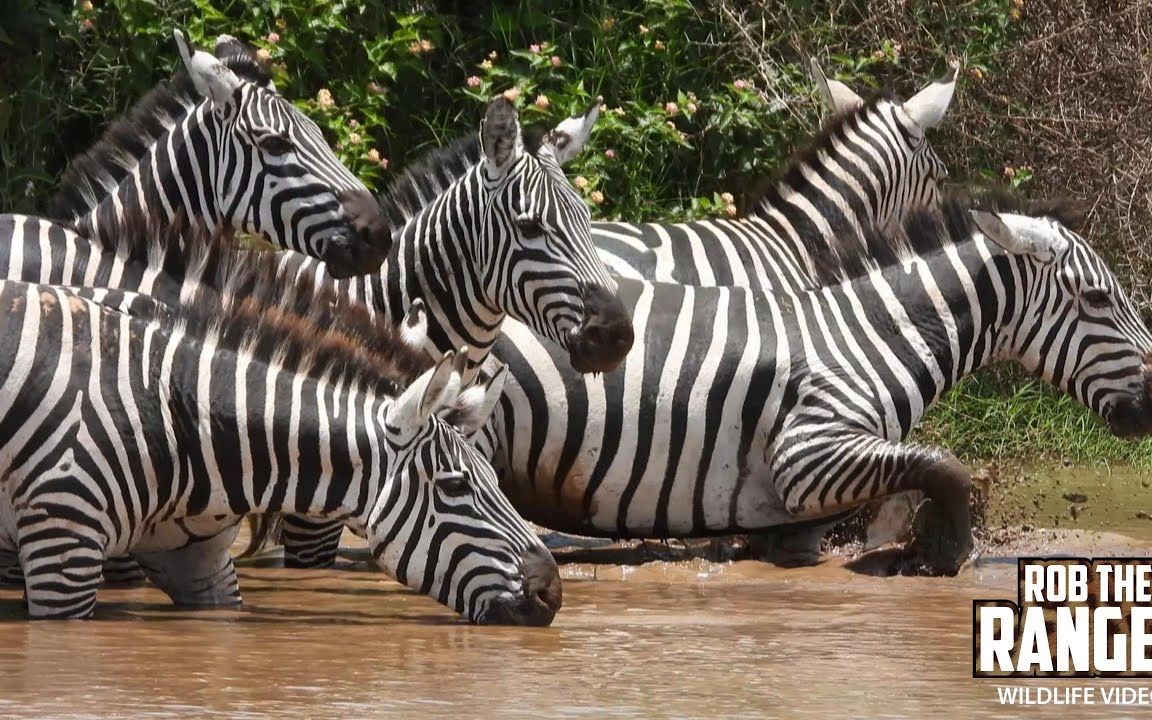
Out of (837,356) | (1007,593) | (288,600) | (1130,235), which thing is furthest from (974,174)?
(288,600)

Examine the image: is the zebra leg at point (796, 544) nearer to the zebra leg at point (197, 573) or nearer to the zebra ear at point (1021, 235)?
the zebra ear at point (1021, 235)

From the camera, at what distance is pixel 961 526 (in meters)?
8.73

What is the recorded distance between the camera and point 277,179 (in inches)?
338

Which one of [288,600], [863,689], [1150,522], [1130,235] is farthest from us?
[1130,235]

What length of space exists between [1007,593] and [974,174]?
4914 mm

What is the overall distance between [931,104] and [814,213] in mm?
942

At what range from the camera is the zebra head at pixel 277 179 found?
8.50m

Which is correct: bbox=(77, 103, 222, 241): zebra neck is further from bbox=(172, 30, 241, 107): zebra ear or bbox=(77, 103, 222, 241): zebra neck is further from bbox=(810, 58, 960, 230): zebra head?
bbox=(810, 58, 960, 230): zebra head

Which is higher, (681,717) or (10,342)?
(10,342)

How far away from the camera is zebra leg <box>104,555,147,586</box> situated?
8070mm

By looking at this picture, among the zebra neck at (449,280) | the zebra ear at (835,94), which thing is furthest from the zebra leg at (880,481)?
the zebra ear at (835,94)

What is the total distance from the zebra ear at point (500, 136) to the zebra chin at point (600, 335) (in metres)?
0.64

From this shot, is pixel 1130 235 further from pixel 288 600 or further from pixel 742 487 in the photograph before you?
pixel 288 600

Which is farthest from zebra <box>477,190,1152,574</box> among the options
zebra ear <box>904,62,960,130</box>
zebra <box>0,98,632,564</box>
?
zebra ear <box>904,62,960,130</box>
